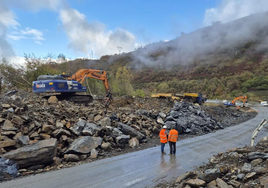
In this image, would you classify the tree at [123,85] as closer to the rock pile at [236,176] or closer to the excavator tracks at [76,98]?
the excavator tracks at [76,98]

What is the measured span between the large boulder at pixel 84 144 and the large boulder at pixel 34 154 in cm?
75

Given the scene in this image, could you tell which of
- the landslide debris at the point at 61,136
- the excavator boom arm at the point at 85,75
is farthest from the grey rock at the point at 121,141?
the excavator boom arm at the point at 85,75

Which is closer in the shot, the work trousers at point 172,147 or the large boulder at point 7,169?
the large boulder at point 7,169

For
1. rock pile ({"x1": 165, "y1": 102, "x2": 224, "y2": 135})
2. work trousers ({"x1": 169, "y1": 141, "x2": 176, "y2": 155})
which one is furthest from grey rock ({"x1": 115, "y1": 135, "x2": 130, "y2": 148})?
rock pile ({"x1": 165, "y1": 102, "x2": 224, "y2": 135})

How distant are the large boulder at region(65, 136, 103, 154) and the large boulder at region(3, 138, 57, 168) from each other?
2.45 ft

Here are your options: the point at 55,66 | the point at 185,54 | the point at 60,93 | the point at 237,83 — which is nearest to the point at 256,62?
the point at 237,83

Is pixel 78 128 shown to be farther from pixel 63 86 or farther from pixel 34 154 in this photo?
pixel 63 86

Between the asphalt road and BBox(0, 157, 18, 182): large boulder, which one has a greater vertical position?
BBox(0, 157, 18, 182): large boulder

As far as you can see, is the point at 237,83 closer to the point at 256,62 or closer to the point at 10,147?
the point at 256,62

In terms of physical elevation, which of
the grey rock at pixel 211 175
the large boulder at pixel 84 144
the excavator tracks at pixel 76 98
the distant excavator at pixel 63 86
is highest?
the distant excavator at pixel 63 86

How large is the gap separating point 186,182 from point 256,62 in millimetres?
105290

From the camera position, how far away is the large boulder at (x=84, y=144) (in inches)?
288

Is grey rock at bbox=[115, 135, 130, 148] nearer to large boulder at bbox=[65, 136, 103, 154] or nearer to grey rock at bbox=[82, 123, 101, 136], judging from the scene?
large boulder at bbox=[65, 136, 103, 154]

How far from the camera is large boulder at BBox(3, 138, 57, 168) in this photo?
6142 millimetres
